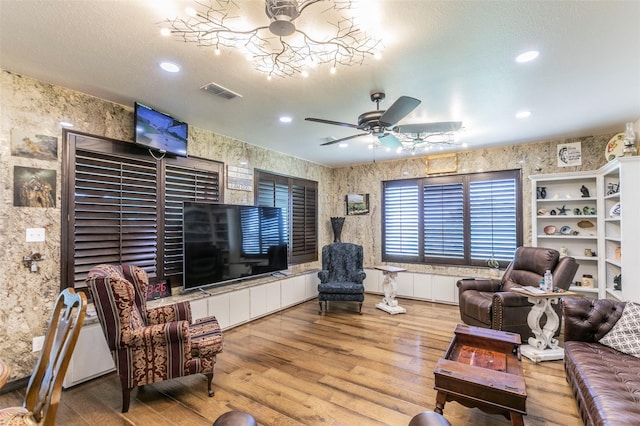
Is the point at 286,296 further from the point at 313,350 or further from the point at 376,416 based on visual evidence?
the point at 376,416

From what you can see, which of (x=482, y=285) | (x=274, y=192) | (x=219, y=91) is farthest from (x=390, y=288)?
(x=219, y=91)

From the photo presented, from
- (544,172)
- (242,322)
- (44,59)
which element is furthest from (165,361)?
(544,172)

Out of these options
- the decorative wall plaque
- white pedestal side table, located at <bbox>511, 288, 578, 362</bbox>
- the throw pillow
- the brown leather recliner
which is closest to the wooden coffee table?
the throw pillow

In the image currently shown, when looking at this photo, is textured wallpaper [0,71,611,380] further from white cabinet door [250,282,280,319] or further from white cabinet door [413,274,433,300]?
white cabinet door [413,274,433,300]

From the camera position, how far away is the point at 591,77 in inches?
104

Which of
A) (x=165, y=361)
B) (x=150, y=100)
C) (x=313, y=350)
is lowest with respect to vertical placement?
Answer: (x=313, y=350)

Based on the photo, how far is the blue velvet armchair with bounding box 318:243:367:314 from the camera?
16.0ft

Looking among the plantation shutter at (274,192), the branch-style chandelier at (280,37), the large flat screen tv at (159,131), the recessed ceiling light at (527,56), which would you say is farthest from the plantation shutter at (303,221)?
the recessed ceiling light at (527,56)

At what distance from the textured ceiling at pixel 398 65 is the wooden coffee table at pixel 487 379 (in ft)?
7.38

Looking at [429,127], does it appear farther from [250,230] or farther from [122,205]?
[122,205]

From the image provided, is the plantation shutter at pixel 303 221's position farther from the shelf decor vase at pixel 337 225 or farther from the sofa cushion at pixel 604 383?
the sofa cushion at pixel 604 383

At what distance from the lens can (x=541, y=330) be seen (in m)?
3.34

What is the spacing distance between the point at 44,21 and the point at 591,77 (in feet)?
13.8

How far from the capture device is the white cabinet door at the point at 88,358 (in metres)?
2.64
